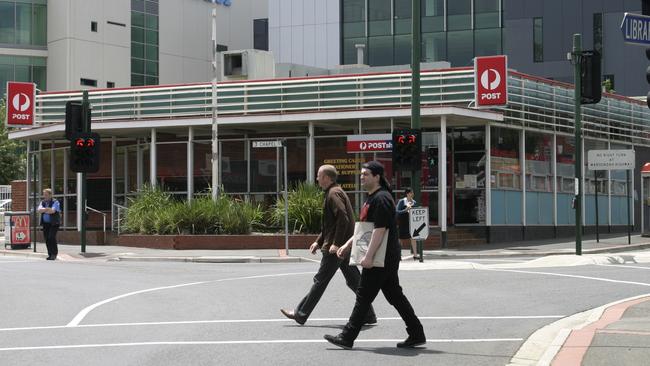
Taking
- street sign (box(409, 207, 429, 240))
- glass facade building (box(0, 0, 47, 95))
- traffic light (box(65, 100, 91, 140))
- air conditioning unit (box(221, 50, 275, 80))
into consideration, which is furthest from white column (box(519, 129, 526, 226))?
glass facade building (box(0, 0, 47, 95))

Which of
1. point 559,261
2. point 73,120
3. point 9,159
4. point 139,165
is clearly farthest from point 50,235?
point 9,159

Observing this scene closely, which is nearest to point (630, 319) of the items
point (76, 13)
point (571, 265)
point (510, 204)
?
point (571, 265)

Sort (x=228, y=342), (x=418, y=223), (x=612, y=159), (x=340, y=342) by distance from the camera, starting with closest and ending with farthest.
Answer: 1. (x=340, y=342)
2. (x=228, y=342)
3. (x=418, y=223)
4. (x=612, y=159)

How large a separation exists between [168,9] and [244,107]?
38063 mm

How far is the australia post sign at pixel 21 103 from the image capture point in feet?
111

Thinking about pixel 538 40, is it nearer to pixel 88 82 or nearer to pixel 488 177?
pixel 88 82

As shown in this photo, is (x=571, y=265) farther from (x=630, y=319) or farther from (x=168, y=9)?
(x=168, y=9)

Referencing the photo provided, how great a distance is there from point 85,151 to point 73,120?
35.5 inches

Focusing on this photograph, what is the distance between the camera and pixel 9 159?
5672 cm

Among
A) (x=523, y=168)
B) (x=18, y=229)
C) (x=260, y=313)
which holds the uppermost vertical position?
(x=523, y=168)

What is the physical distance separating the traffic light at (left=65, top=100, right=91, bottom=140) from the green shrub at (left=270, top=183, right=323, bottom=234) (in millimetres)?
6537

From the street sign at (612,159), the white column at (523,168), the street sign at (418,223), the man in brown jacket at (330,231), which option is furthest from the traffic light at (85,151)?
the man in brown jacket at (330,231)

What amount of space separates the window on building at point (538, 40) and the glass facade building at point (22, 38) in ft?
105

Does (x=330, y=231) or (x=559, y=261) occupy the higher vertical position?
(x=330, y=231)
